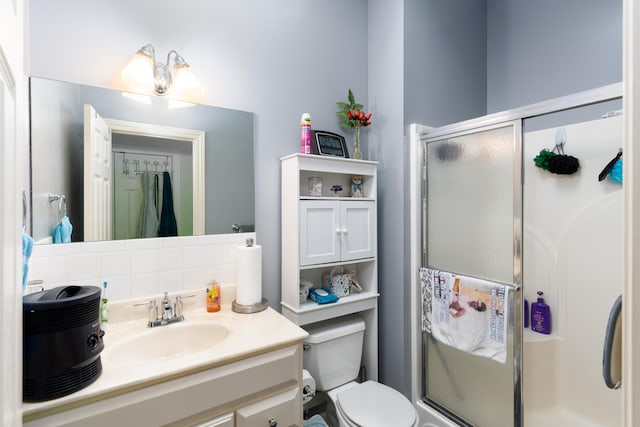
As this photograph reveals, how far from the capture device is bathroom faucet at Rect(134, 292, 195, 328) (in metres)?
1.32

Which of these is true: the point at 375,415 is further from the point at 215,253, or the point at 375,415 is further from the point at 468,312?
the point at 215,253

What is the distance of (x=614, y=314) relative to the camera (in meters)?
0.59

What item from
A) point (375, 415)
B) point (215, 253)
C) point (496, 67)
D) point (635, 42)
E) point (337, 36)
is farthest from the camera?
point (496, 67)

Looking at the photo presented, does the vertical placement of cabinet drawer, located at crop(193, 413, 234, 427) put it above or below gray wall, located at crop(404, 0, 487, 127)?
below

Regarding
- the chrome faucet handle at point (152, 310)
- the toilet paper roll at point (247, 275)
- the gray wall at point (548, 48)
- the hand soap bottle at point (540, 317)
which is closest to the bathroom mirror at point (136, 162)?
the toilet paper roll at point (247, 275)

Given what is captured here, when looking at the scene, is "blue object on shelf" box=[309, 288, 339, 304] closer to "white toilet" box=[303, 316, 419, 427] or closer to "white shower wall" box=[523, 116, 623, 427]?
"white toilet" box=[303, 316, 419, 427]

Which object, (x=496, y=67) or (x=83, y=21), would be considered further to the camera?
(x=496, y=67)

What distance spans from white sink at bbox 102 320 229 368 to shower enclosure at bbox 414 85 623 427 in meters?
1.20

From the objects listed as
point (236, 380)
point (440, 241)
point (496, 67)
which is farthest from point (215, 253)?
point (496, 67)

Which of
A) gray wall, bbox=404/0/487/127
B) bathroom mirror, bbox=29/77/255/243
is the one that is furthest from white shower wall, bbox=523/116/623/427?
bathroom mirror, bbox=29/77/255/243

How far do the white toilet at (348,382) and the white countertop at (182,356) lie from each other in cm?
44

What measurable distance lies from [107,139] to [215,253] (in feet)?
2.23

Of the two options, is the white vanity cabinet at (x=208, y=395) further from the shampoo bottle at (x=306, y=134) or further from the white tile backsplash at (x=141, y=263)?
the shampoo bottle at (x=306, y=134)

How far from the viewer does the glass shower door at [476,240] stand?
4.74 ft
